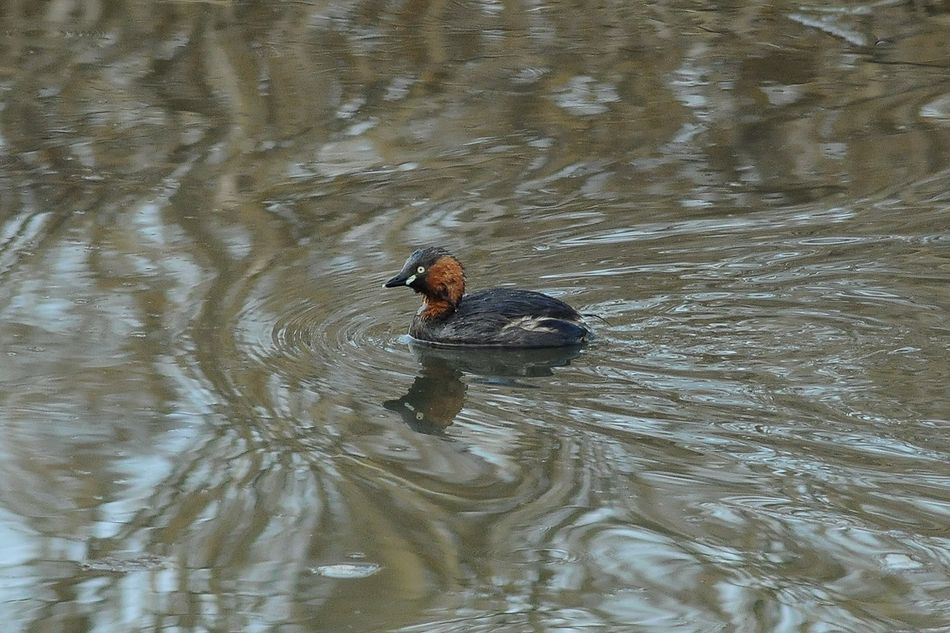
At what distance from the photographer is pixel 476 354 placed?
826cm

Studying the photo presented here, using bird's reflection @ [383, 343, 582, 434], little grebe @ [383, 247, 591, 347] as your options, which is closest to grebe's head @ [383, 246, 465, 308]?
little grebe @ [383, 247, 591, 347]

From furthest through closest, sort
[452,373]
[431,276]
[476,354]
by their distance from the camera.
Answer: [431,276] → [476,354] → [452,373]

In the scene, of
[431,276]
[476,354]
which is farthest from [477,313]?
[431,276]

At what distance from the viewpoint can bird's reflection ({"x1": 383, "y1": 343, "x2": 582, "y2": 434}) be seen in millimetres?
7129

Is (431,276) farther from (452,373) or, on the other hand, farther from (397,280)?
(452,373)

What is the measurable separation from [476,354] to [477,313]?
212mm

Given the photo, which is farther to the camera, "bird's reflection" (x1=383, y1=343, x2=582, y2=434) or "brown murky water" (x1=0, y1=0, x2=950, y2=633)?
"bird's reflection" (x1=383, y1=343, x2=582, y2=434)

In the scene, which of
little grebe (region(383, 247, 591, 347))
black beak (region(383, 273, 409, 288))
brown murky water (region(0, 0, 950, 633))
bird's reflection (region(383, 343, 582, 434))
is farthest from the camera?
black beak (region(383, 273, 409, 288))

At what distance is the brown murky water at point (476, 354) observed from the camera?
212 inches

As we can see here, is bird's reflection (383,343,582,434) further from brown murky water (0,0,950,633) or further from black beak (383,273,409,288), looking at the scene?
black beak (383,273,409,288)

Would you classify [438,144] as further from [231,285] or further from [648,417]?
[648,417]

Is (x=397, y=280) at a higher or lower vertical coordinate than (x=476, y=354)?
higher

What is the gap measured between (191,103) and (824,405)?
24.7ft

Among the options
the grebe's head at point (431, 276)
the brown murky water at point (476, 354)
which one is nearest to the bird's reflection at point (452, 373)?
the brown murky water at point (476, 354)
